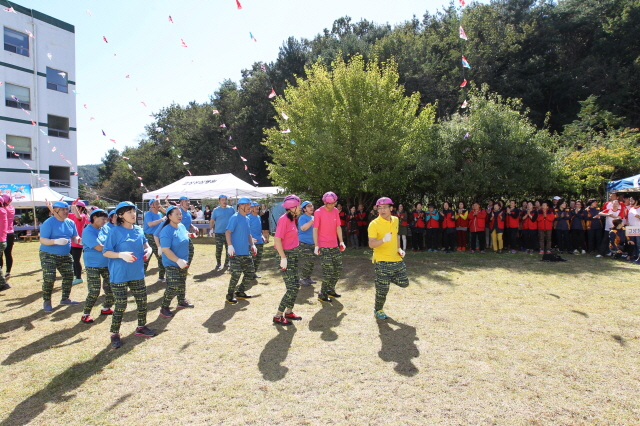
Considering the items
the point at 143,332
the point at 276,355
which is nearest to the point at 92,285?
the point at 143,332

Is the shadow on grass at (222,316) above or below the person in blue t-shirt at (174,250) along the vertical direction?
below

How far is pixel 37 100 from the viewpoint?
2475 cm

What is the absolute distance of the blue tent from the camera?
12789 millimetres

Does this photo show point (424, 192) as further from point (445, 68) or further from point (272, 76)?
point (272, 76)

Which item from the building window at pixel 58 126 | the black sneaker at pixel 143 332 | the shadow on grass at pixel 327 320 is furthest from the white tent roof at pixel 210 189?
the black sneaker at pixel 143 332

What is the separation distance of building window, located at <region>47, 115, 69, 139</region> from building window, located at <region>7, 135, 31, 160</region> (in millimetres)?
1686

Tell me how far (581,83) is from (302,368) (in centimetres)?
3390

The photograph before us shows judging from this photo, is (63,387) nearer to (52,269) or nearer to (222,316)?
(222,316)

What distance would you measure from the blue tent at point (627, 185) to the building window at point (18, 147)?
3065 centimetres

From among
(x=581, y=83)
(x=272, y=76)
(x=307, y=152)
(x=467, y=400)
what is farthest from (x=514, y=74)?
(x=467, y=400)

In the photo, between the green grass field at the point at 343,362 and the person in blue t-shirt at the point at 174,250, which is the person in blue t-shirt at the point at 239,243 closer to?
the green grass field at the point at 343,362

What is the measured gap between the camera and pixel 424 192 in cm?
1645

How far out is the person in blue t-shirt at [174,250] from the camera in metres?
5.52

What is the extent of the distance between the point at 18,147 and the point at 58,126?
10.1 ft
